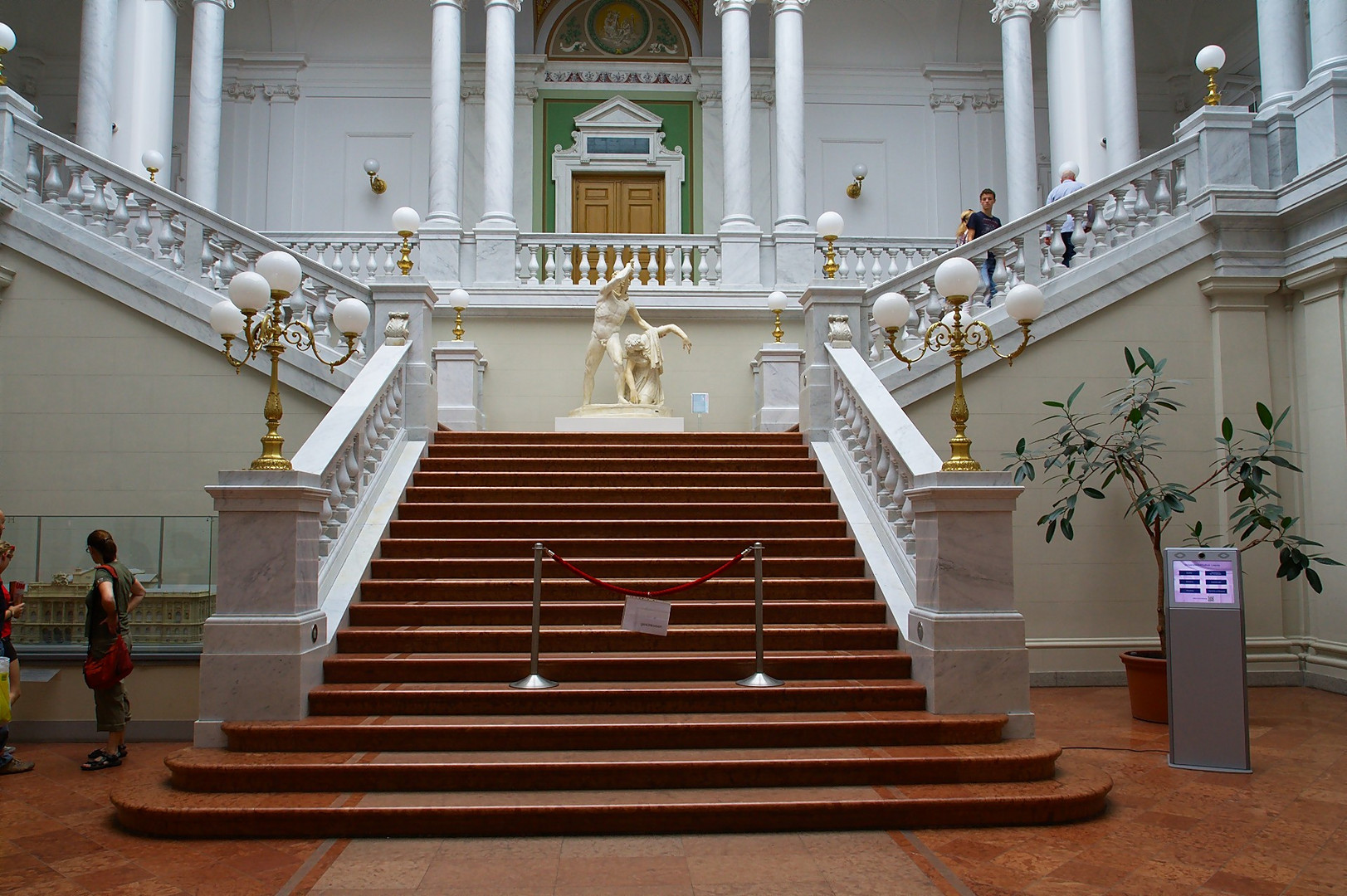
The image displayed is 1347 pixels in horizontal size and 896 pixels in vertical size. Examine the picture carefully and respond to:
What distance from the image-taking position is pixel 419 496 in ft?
28.4

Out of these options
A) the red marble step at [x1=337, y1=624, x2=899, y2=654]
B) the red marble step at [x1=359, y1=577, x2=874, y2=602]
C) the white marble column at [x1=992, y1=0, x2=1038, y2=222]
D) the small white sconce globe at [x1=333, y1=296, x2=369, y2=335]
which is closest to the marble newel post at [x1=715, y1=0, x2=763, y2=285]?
the white marble column at [x1=992, y1=0, x2=1038, y2=222]

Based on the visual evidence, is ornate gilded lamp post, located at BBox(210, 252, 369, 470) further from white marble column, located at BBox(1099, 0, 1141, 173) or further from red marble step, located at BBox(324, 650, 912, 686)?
white marble column, located at BBox(1099, 0, 1141, 173)

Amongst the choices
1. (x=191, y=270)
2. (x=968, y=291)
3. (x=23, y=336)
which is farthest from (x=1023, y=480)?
(x=23, y=336)

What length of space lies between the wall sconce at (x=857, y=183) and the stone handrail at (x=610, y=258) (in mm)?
5299

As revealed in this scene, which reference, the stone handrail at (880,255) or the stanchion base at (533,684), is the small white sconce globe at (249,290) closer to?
the stanchion base at (533,684)

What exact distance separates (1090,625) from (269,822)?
740cm

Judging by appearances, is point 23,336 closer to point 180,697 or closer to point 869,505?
point 180,697

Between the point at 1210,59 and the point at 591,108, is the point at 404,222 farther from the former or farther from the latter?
the point at 591,108

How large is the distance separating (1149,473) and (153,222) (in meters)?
10.1

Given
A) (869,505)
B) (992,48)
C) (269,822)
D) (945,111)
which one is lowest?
(269,822)

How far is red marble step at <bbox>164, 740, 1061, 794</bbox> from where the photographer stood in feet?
17.3

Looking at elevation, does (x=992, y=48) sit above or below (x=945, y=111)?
above

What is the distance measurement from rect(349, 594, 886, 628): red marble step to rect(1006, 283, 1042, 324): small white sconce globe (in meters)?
2.22

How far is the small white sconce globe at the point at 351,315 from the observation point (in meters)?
8.18
